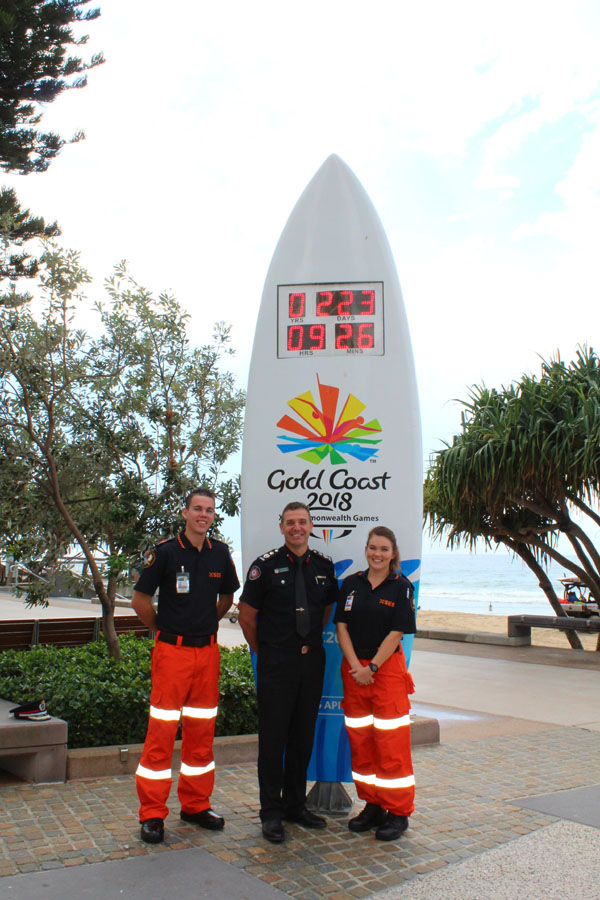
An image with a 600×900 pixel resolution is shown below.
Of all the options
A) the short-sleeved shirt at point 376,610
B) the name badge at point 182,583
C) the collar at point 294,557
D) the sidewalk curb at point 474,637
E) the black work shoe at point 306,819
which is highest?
the collar at point 294,557

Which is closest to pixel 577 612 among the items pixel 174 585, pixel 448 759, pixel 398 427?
pixel 448 759

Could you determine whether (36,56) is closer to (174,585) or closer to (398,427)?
(398,427)

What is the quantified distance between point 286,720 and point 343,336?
8.33 ft

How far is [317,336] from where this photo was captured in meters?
5.69

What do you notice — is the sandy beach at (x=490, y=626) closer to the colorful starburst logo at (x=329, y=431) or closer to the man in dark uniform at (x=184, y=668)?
the colorful starburst logo at (x=329, y=431)

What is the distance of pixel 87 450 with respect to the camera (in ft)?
21.9

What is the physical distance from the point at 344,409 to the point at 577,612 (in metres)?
16.3

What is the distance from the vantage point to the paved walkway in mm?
3738

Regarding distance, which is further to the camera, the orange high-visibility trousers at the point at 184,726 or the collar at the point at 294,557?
the collar at the point at 294,557

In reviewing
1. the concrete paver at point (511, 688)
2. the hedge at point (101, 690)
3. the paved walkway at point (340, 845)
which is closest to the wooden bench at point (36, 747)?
the paved walkway at point (340, 845)

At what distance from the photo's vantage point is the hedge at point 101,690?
221 inches

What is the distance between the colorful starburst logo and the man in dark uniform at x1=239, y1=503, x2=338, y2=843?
89 centimetres

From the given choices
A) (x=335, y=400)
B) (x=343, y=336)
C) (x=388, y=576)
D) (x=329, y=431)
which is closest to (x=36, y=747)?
(x=388, y=576)

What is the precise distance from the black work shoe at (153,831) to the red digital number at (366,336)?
3184 millimetres
